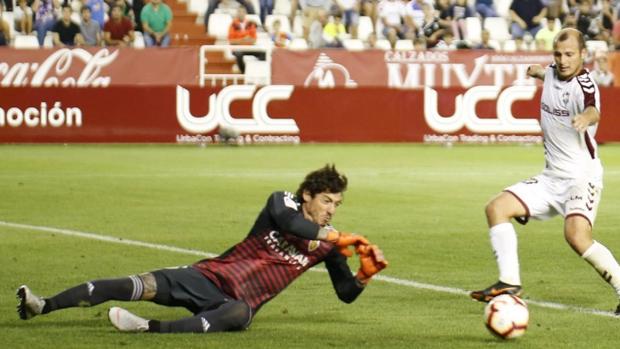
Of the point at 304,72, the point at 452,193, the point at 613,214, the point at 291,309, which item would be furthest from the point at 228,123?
the point at 291,309

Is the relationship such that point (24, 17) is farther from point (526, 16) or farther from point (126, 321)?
point (126, 321)

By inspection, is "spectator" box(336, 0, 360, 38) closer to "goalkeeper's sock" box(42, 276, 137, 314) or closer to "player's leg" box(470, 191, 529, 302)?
"player's leg" box(470, 191, 529, 302)

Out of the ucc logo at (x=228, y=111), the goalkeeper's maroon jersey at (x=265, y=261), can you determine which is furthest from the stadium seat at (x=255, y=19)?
the goalkeeper's maroon jersey at (x=265, y=261)

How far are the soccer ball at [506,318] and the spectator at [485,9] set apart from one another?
87.1 ft

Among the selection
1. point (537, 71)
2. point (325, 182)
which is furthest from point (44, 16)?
point (325, 182)

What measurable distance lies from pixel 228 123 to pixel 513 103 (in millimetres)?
5497

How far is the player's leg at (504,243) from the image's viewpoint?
9797 millimetres

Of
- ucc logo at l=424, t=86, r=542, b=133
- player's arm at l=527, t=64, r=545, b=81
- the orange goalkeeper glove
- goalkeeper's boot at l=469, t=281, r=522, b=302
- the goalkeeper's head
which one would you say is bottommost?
ucc logo at l=424, t=86, r=542, b=133

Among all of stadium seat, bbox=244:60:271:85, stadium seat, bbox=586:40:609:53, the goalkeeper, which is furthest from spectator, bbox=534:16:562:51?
the goalkeeper

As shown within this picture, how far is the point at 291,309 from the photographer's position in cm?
1059

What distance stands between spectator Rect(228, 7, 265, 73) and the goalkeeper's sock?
75.6 ft

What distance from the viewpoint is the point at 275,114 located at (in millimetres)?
29172

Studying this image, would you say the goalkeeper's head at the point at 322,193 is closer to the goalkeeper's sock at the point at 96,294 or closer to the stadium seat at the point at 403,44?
the goalkeeper's sock at the point at 96,294

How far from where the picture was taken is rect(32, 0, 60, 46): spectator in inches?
1281
